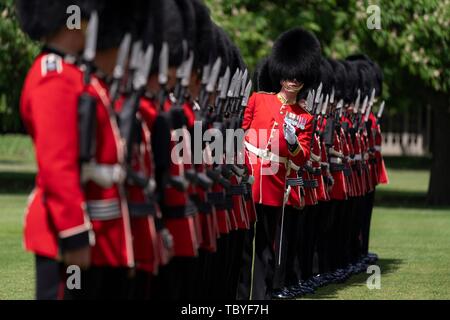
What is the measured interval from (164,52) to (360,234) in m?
7.77

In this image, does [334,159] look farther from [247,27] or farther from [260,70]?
[247,27]

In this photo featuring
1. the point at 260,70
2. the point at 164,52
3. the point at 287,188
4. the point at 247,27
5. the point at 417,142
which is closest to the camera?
the point at 164,52

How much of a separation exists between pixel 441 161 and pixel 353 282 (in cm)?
1413

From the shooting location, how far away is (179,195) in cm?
633

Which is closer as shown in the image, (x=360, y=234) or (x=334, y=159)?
(x=334, y=159)

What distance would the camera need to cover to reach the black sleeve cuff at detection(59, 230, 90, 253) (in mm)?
5219

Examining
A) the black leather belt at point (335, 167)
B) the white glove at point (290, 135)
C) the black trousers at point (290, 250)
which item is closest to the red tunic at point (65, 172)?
the white glove at point (290, 135)

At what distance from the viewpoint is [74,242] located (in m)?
5.22

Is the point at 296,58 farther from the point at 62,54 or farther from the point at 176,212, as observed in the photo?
the point at 62,54

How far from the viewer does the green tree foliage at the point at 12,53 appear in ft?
74.2

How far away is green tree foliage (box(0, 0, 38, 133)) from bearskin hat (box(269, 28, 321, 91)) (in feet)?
39.8
